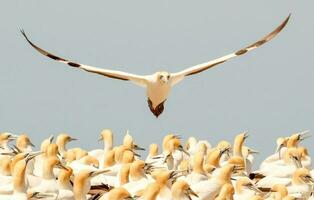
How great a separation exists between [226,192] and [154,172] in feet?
10.0

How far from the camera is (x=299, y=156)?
3362 centimetres

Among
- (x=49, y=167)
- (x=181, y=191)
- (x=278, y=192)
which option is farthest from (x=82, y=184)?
(x=278, y=192)

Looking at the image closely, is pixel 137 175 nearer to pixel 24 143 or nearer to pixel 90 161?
pixel 90 161

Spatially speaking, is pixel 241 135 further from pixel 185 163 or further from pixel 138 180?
pixel 138 180

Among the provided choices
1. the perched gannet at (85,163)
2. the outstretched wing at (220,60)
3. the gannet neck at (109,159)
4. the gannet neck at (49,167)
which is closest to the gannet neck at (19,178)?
the gannet neck at (49,167)

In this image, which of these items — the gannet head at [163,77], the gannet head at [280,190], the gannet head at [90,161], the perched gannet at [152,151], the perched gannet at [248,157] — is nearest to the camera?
the gannet head at [280,190]

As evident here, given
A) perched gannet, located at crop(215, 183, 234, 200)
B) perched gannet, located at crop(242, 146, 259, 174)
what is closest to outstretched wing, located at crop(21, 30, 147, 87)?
perched gannet, located at crop(242, 146, 259, 174)

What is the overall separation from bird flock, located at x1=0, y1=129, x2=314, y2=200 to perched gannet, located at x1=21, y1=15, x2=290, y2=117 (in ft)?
2.78

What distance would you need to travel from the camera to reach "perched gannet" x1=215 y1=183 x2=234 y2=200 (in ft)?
85.9

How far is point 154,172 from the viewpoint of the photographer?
96.1 ft

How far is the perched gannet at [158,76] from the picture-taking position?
3566 cm

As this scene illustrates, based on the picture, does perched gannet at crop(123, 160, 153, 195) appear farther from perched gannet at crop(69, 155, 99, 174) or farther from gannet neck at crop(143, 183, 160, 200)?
gannet neck at crop(143, 183, 160, 200)

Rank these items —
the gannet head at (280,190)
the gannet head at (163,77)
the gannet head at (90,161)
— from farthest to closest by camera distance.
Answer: the gannet head at (163,77), the gannet head at (90,161), the gannet head at (280,190)

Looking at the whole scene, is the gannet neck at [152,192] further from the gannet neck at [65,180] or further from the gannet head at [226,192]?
the gannet neck at [65,180]
